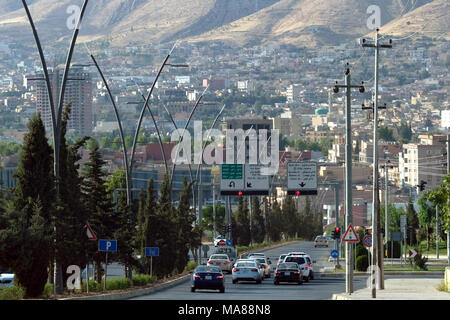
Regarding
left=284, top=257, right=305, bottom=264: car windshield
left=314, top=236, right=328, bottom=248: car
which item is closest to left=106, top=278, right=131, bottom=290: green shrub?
left=284, top=257, right=305, bottom=264: car windshield

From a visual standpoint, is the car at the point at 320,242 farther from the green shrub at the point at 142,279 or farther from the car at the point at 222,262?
the green shrub at the point at 142,279

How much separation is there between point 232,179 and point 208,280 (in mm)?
40232

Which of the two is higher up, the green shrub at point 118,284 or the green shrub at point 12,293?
the green shrub at point 12,293

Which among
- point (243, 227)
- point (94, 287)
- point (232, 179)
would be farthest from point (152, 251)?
point (243, 227)

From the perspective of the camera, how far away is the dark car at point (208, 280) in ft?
161

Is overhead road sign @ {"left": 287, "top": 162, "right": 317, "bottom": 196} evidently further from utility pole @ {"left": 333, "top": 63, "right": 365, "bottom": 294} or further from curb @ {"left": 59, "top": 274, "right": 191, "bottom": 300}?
utility pole @ {"left": 333, "top": 63, "right": 365, "bottom": 294}

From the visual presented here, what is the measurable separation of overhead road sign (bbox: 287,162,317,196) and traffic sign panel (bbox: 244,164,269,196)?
10.0 feet

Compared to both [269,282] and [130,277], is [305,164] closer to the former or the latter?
[269,282]

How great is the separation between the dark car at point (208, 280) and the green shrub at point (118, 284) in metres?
2.81

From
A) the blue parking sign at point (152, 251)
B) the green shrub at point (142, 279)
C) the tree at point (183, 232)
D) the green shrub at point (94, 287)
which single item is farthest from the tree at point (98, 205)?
the tree at point (183, 232)
